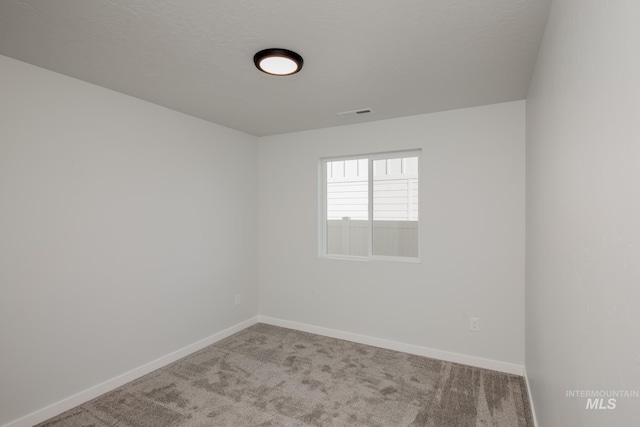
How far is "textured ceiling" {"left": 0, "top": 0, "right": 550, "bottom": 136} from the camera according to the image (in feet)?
5.36

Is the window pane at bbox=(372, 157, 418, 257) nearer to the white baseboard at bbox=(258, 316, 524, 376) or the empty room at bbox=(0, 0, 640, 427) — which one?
the empty room at bbox=(0, 0, 640, 427)

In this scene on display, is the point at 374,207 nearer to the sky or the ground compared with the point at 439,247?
nearer to the sky

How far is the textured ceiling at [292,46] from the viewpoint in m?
1.63

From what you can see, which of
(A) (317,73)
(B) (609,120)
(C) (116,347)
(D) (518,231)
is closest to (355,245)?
(D) (518,231)

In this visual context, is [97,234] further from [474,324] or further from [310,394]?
[474,324]

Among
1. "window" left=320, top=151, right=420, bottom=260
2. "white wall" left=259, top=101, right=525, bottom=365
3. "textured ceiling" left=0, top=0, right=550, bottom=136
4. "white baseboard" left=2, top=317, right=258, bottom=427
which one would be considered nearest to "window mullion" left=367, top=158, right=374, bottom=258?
"window" left=320, top=151, right=420, bottom=260

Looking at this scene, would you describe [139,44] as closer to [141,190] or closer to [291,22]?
[291,22]

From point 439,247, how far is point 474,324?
0.80 metres

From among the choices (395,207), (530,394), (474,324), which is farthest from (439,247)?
(530,394)

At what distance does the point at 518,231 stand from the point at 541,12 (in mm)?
1866

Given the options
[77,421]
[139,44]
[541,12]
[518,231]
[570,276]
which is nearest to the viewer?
[570,276]

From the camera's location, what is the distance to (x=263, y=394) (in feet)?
8.54

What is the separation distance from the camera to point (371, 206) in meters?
3.77

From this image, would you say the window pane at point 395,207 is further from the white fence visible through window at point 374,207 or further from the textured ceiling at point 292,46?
the textured ceiling at point 292,46
